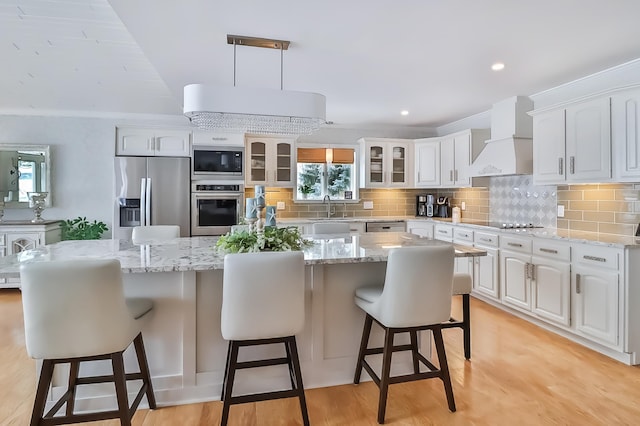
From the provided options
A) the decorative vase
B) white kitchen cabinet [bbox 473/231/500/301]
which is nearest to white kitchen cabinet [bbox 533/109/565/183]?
white kitchen cabinet [bbox 473/231/500/301]

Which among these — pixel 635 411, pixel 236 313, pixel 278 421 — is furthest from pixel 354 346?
pixel 635 411

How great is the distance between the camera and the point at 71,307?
5.39 ft

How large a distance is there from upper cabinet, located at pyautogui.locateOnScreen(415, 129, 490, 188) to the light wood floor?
8.32 feet

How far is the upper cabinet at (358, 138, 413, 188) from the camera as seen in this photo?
5777mm

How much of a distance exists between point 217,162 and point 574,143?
392 cm

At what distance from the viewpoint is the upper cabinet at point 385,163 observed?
578 cm

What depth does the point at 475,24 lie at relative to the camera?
2.50 meters

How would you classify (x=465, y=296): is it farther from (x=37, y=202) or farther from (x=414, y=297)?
(x=37, y=202)

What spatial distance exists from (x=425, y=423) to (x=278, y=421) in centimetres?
81

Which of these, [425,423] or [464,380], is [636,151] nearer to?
[464,380]

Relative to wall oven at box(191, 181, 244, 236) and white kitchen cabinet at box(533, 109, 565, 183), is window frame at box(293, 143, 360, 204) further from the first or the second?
white kitchen cabinet at box(533, 109, 565, 183)

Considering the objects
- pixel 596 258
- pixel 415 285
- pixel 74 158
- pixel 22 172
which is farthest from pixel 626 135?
pixel 22 172

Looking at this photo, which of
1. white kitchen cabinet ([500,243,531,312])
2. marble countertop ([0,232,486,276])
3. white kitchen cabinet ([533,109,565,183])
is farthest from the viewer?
white kitchen cabinet ([500,243,531,312])

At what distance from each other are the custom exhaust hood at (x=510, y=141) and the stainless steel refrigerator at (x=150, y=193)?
12.0 feet
